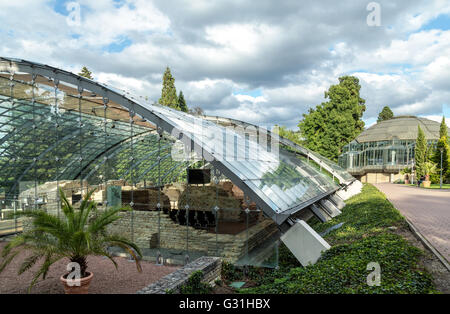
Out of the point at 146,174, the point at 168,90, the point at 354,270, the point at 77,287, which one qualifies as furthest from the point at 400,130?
the point at 77,287

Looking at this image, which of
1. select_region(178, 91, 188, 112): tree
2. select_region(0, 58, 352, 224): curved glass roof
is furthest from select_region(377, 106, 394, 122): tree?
select_region(0, 58, 352, 224): curved glass roof

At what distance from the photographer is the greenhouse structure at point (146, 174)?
10.5m

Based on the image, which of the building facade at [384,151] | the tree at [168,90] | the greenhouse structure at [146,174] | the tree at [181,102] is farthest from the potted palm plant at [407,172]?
the tree at [168,90]

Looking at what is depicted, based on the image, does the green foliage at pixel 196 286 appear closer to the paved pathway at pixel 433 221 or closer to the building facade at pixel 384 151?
the paved pathway at pixel 433 221

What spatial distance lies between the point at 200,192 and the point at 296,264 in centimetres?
463

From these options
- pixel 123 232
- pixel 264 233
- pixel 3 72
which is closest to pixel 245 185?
pixel 264 233

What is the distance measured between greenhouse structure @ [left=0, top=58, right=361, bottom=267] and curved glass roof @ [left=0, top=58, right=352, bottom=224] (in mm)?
49

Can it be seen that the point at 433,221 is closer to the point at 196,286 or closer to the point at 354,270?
the point at 354,270

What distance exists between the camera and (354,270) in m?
7.55

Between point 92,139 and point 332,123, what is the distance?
41.5 metres

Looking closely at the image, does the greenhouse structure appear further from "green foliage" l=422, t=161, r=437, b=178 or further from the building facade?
the building facade

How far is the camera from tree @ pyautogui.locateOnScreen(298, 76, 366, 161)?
155 ft
